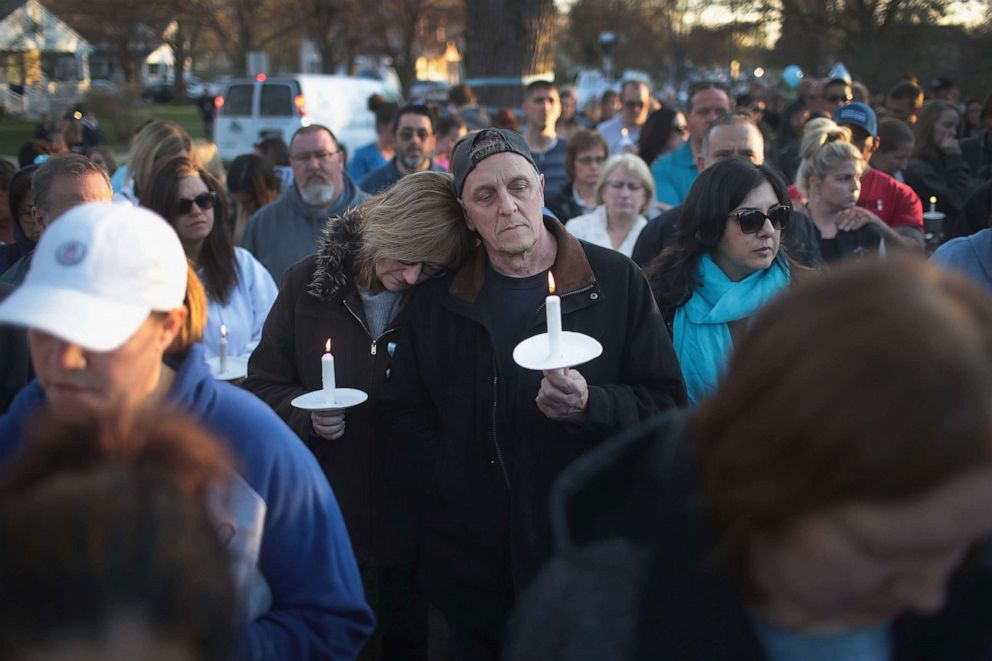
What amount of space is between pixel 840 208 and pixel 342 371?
3.28m

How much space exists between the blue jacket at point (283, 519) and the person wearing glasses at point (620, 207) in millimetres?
4179

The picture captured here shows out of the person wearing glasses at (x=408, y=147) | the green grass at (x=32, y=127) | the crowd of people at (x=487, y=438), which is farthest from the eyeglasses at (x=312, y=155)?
the green grass at (x=32, y=127)

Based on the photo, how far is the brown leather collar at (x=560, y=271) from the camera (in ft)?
10.2

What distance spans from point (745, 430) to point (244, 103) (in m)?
22.5

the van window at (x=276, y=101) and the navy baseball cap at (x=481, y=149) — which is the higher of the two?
the van window at (x=276, y=101)

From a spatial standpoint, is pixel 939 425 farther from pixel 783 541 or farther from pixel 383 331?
pixel 383 331

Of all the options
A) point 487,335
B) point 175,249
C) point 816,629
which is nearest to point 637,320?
point 487,335

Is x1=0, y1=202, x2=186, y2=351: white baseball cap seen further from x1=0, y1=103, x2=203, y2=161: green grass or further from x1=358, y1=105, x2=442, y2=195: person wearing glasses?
x1=0, y1=103, x2=203, y2=161: green grass

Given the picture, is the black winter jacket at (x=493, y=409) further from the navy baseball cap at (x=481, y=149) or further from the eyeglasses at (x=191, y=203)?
the eyeglasses at (x=191, y=203)

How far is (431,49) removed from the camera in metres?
49.7

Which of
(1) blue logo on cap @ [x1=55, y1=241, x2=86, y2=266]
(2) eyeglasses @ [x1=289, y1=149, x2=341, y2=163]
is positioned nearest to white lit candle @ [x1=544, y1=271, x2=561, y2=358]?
(1) blue logo on cap @ [x1=55, y1=241, x2=86, y2=266]

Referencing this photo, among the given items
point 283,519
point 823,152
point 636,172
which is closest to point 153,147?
point 636,172

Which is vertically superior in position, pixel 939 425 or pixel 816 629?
pixel 939 425

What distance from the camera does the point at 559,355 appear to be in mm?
2422
